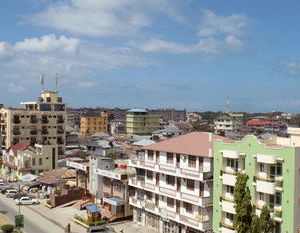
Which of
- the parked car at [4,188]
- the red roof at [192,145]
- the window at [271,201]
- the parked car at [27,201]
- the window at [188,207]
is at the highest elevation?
the red roof at [192,145]

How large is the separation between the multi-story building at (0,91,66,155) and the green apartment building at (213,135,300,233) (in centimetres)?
7669

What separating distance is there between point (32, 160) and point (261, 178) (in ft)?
220

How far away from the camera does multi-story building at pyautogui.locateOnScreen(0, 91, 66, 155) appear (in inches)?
4843

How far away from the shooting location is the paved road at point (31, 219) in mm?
62469

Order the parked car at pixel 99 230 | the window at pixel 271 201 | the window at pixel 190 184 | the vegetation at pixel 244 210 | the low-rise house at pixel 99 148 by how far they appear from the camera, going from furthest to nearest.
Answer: the low-rise house at pixel 99 148
the parked car at pixel 99 230
the window at pixel 190 184
the window at pixel 271 201
the vegetation at pixel 244 210

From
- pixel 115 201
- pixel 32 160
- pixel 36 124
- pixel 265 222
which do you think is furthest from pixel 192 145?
pixel 36 124

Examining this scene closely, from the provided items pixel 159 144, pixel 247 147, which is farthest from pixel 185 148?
pixel 247 147

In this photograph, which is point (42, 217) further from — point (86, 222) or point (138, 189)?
point (138, 189)

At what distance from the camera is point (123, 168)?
69438 mm

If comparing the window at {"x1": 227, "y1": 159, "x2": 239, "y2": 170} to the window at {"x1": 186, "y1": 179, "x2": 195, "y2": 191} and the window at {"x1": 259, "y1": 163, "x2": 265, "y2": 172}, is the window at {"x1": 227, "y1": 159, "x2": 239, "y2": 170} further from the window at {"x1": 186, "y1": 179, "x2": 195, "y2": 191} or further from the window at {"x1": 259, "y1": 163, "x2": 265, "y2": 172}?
the window at {"x1": 186, "y1": 179, "x2": 195, "y2": 191}

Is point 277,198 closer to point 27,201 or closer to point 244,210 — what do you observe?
point 244,210

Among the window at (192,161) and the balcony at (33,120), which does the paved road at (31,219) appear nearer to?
the window at (192,161)

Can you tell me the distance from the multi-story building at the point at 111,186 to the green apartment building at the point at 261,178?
17764 millimetres

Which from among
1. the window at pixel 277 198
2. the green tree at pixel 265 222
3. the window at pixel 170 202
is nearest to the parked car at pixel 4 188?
the window at pixel 170 202
